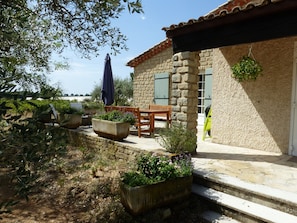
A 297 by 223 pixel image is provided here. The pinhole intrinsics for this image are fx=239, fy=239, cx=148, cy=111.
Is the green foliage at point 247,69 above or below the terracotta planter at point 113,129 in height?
above

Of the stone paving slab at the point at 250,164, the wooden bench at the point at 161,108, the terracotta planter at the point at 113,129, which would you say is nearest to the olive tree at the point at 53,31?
the terracotta planter at the point at 113,129

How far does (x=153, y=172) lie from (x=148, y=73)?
8424 mm

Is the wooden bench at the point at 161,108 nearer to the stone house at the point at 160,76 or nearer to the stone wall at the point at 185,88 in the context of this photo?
the stone house at the point at 160,76

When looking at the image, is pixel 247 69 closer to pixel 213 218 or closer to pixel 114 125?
pixel 213 218

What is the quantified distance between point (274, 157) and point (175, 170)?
8.58 feet

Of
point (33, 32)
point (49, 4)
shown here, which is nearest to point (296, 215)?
point (49, 4)

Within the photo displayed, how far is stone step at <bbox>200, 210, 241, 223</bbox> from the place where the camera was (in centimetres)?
306

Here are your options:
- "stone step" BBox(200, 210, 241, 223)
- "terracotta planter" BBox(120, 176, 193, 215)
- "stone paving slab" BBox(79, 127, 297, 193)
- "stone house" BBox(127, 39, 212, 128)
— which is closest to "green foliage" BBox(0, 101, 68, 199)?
"terracotta planter" BBox(120, 176, 193, 215)

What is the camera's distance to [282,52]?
5.08m

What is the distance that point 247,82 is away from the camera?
5.67 meters

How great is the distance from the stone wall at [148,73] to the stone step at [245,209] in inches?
293

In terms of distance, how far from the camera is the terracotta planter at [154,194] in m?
2.98

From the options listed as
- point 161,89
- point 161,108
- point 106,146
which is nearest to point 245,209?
point 106,146

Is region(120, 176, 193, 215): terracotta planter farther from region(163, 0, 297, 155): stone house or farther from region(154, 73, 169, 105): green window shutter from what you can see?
region(154, 73, 169, 105): green window shutter
